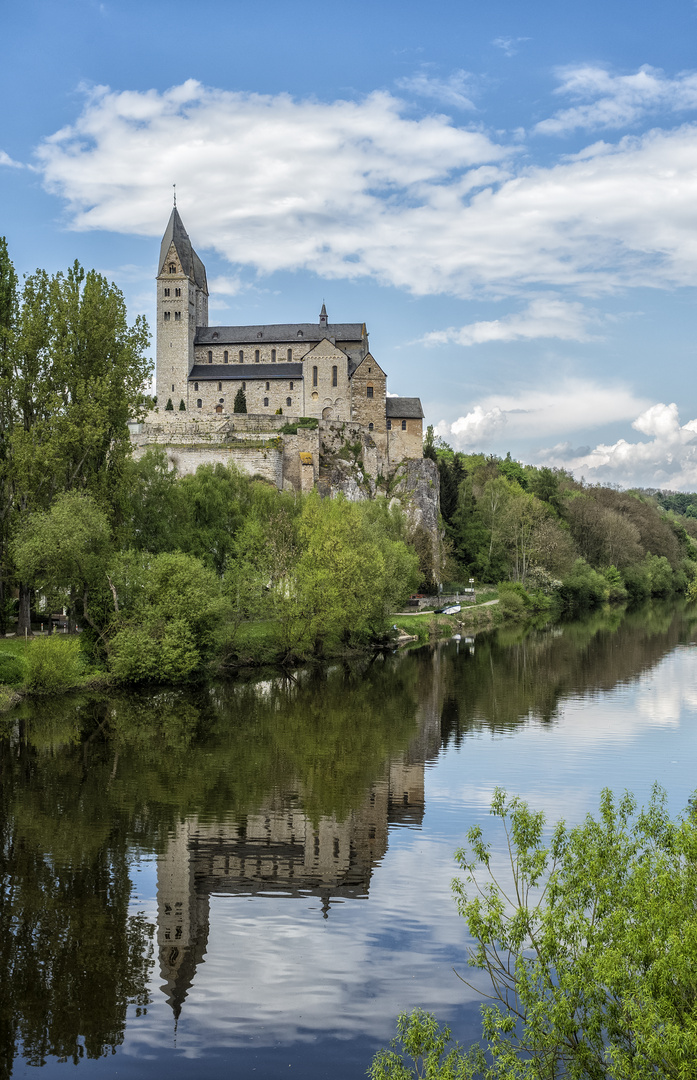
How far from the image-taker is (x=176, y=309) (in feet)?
240

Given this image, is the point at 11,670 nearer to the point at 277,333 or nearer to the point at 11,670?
the point at 11,670

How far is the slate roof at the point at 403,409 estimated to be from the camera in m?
64.3

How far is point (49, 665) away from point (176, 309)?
50.0 m

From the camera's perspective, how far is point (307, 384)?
6638 cm

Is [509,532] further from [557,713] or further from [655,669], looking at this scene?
[557,713]

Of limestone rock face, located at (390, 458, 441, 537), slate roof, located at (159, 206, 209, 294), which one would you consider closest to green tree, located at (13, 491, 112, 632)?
limestone rock face, located at (390, 458, 441, 537)

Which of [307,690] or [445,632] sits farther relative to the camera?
[445,632]

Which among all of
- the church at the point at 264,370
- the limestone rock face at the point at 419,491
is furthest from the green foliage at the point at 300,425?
the limestone rock face at the point at 419,491

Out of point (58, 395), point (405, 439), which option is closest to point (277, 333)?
point (405, 439)

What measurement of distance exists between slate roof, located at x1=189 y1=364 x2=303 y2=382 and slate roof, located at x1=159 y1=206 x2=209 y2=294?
8438mm

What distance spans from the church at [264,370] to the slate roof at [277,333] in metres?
0.08

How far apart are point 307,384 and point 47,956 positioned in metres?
57.4

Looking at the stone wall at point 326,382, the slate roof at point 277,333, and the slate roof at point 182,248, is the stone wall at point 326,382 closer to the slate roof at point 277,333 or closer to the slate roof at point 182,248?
the slate roof at point 277,333

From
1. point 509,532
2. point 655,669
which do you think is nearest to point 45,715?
point 655,669
